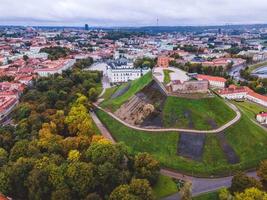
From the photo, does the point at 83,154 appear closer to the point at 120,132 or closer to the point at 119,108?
the point at 120,132

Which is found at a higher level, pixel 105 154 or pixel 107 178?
A: pixel 105 154

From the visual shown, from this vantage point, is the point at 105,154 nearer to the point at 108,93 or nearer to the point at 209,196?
the point at 209,196

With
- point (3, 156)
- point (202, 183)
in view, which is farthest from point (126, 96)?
point (202, 183)

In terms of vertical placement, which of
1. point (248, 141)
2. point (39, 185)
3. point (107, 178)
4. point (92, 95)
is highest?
point (92, 95)

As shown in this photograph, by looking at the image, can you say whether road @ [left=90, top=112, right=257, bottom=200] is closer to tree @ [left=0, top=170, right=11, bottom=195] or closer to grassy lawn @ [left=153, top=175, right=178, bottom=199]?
grassy lawn @ [left=153, top=175, right=178, bottom=199]

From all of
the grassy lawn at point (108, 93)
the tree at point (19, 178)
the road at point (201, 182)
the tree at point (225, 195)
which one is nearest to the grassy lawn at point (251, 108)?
the road at point (201, 182)

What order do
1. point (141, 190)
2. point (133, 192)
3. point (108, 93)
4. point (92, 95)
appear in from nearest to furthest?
1. point (141, 190)
2. point (133, 192)
3. point (92, 95)
4. point (108, 93)
